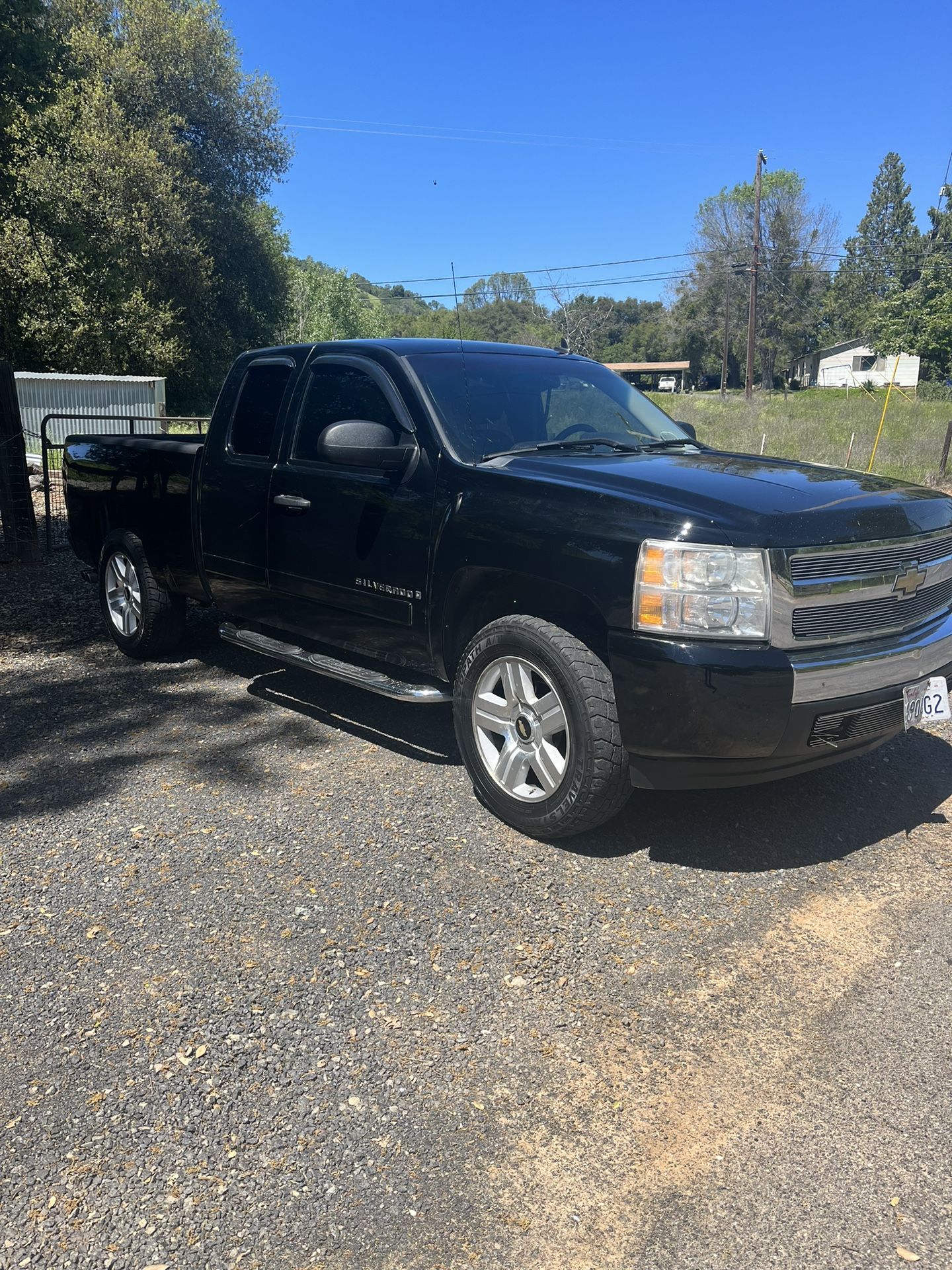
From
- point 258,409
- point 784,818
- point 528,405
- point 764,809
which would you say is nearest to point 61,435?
point 258,409

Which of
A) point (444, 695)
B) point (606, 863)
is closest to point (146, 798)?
point (444, 695)

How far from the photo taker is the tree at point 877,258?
265ft

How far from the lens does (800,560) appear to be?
3.50 m

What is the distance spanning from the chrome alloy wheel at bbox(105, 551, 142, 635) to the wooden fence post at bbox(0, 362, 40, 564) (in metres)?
3.74

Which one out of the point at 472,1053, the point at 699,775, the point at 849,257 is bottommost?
the point at 472,1053

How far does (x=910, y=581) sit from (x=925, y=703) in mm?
482

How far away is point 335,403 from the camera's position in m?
5.03

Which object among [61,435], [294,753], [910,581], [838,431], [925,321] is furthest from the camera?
[925,321]

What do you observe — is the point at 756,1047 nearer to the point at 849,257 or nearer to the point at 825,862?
the point at 825,862

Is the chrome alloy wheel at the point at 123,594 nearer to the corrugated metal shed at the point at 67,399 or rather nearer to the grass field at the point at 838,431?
the corrugated metal shed at the point at 67,399

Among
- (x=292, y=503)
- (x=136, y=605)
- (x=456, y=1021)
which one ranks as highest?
(x=292, y=503)

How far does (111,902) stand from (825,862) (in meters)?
2.69

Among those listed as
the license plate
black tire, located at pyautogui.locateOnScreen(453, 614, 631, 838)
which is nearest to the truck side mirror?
black tire, located at pyautogui.locateOnScreen(453, 614, 631, 838)

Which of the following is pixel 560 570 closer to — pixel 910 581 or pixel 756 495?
pixel 756 495
